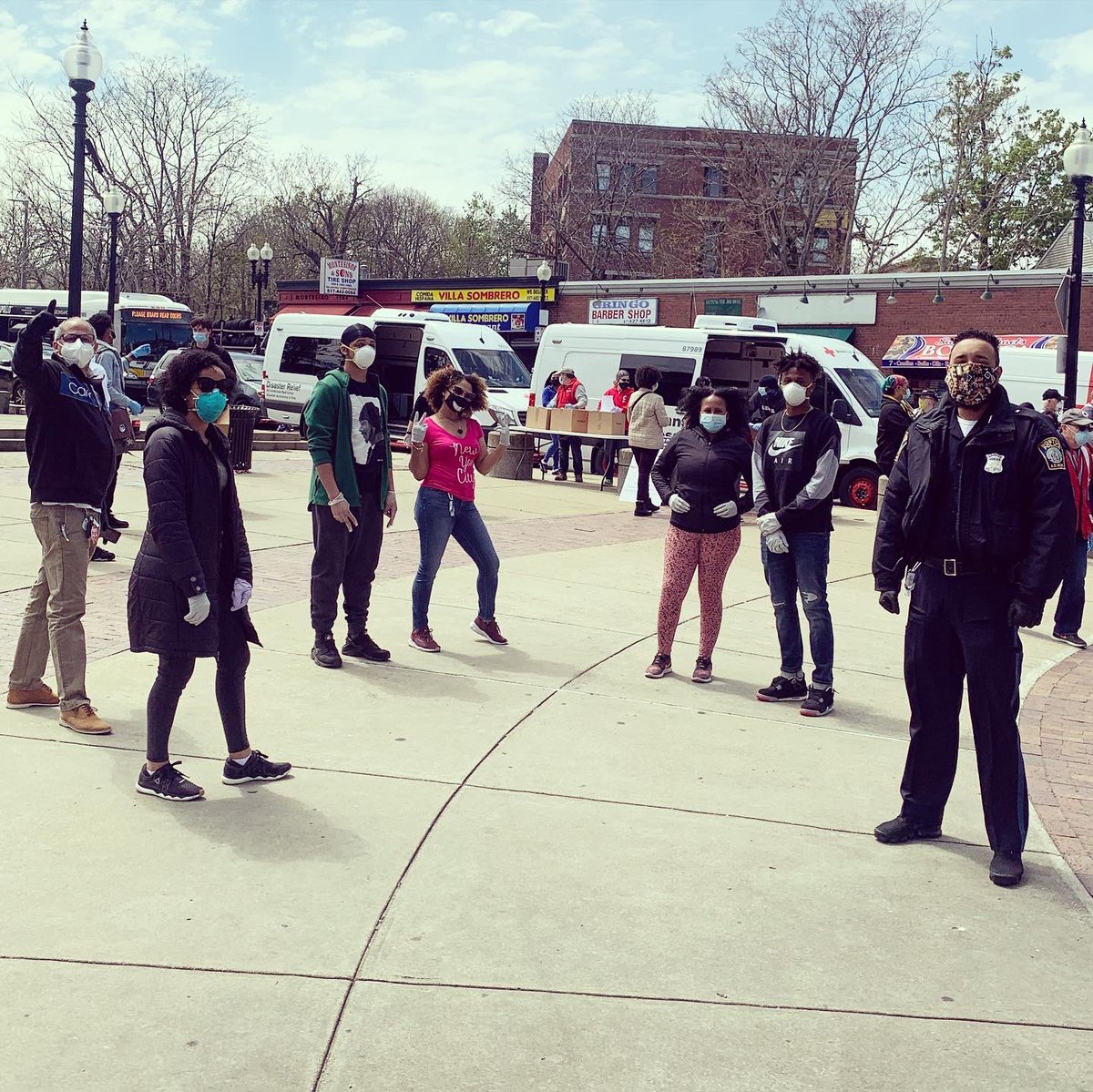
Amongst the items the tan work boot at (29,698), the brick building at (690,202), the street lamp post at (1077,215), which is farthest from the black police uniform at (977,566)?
the brick building at (690,202)

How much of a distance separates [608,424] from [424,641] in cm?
1146

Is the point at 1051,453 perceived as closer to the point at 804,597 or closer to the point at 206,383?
the point at 804,597

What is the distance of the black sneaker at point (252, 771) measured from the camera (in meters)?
5.03

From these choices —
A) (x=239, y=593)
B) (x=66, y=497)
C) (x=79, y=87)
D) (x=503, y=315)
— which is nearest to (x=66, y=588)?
(x=66, y=497)

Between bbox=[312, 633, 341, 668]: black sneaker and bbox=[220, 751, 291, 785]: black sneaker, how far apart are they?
1.83m

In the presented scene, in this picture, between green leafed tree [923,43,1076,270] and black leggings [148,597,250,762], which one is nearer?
black leggings [148,597,250,762]

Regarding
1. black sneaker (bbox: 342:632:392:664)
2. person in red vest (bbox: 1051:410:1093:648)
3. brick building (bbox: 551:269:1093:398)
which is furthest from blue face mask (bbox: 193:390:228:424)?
brick building (bbox: 551:269:1093:398)

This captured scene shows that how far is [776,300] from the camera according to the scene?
1432 inches

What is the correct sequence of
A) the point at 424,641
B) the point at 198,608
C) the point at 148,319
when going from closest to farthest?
the point at 198,608, the point at 424,641, the point at 148,319

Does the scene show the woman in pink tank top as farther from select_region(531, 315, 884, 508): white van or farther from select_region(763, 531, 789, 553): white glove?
select_region(531, 315, 884, 508): white van

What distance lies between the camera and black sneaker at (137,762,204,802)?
4789mm

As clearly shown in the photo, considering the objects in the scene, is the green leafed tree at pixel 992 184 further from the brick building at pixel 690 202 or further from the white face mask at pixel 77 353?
the white face mask at pixel 77 353

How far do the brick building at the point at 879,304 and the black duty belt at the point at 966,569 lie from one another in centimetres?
2553

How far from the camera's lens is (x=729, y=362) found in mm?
22312
